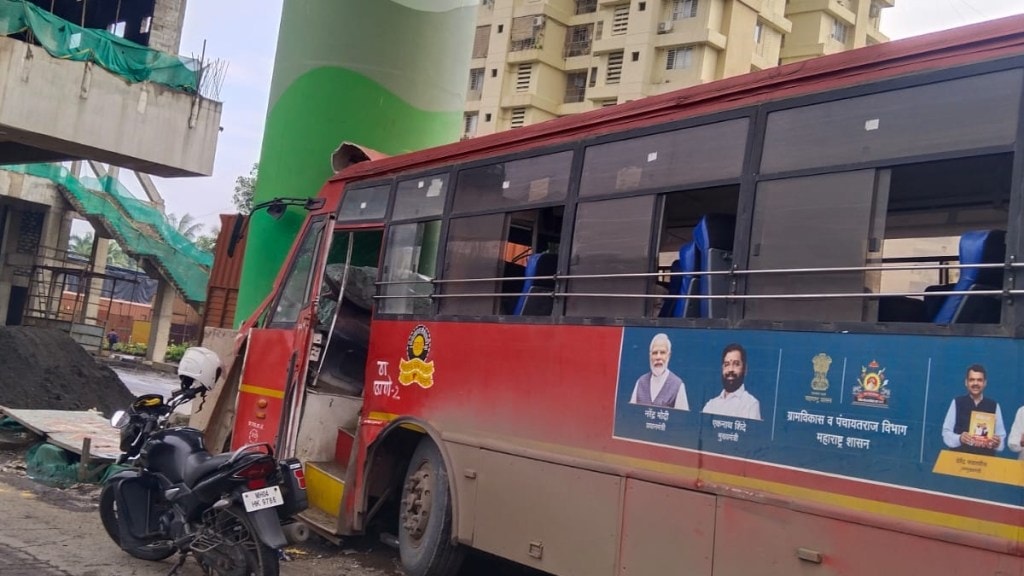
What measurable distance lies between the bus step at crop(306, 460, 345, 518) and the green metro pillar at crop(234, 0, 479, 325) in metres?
4.89

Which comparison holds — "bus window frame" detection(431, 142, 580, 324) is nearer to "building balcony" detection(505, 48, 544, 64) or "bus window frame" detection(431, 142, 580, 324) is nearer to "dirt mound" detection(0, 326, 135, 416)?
"dirt mound" detection(0, 326, 135, 416)

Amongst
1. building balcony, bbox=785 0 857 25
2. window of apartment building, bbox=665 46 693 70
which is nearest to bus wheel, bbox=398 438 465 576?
window of apartment building, bbox=665 46 693 70

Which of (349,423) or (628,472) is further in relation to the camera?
(349,423)

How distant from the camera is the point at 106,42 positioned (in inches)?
677

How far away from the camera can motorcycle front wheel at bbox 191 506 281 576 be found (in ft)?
18.9

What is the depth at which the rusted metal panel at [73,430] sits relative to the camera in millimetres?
9648

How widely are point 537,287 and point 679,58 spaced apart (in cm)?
3688

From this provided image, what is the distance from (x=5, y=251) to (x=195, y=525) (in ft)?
89.5

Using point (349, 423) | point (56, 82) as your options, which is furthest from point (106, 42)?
point (349, 423)

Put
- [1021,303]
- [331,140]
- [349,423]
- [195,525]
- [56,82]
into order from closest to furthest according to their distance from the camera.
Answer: [1021,303] < [195,525] < [349,423] < [331,140] < [56,82]

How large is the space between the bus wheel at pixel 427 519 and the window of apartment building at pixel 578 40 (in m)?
42.3

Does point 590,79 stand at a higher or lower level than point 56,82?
higher

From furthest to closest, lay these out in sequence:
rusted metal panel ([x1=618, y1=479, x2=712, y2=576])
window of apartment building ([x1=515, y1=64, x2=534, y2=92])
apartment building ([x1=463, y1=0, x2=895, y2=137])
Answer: window of apartment building ([x1=515, y1=64, x2=534, y2=92]) < apartment building ([x1=463, y1=0, x2=895, y2=137]) < rusted metal panel ([x1=618, y1=479, x2=712, y2=576])

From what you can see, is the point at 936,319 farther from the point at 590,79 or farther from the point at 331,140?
the point at 590,79
